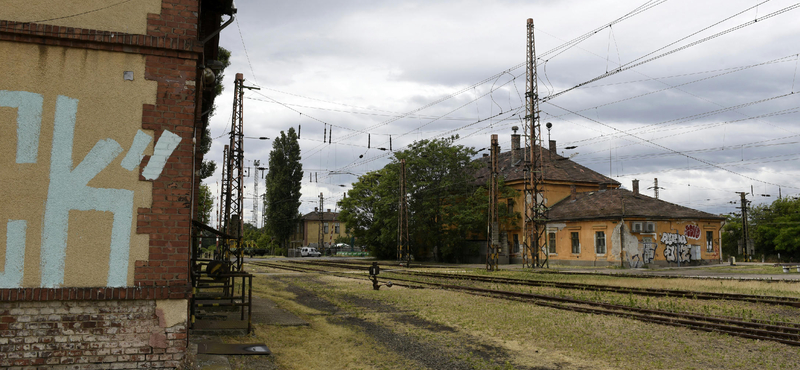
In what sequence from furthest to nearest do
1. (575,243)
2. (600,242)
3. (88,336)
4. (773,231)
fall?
(773,231) → (575,243) → (600,242) → (88,336)

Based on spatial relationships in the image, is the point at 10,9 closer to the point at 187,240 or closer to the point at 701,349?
the point at 187,240

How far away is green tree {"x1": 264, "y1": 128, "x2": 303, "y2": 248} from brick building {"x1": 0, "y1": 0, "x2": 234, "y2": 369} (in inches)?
2192

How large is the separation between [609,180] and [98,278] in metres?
45.9

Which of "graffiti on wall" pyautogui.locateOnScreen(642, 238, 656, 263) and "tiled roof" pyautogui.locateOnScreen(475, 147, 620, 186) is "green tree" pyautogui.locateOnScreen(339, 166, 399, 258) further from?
"graffiti on wall" pyautogui.locateOnScreen(642, 238, 656, 263)

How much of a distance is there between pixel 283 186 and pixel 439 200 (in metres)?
23.4

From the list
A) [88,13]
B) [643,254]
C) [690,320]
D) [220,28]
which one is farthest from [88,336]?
[643,254]

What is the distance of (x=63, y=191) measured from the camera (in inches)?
236

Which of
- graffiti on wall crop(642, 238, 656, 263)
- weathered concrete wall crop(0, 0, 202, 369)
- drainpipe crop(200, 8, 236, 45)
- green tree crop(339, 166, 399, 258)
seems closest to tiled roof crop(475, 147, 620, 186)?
green tree crop(339, 166, 399, 258)

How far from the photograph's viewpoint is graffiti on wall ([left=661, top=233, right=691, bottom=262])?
36.4 metres

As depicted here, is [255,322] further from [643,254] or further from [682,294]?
[643,254]

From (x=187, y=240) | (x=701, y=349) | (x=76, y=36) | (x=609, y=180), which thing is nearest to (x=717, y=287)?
(x=701, y=349)

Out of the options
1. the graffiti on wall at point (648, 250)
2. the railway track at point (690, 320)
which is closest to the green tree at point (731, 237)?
the graffiti on wall at point (648, 250)

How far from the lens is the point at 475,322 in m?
11.0

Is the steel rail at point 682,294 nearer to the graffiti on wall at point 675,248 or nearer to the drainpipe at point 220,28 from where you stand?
the drainpipe at point 220,28
